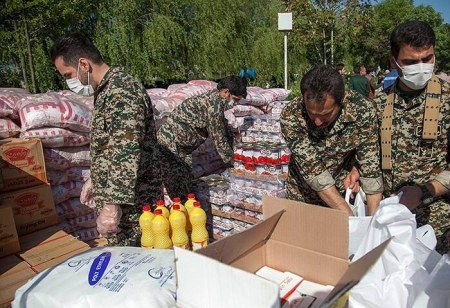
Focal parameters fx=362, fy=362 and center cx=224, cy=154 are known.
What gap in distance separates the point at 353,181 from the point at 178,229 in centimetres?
103

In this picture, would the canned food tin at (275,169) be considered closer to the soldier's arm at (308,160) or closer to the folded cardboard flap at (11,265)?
the soldier's arm at (308,160)

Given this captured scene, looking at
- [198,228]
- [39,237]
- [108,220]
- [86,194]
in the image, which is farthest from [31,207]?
[198,228]

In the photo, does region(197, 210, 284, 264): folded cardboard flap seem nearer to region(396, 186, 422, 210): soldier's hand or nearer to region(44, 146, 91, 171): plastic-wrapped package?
region(396, 186, 422, 210): soldier's hand

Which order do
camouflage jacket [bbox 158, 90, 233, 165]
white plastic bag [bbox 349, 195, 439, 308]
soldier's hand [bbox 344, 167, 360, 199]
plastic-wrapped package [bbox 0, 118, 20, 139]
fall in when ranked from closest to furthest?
white plastic bag [bbox 349, 195, 439, 308]
soldier's hand [bbox 344, 167, 360, 199]
plastic-wrapped package [bbox 0, 118, 20, 139]
camouflage jacket [bbox 158, 90, 233, 165]

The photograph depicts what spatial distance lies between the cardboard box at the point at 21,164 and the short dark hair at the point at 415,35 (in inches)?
103

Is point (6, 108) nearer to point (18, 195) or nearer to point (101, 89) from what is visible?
point (18, 195)

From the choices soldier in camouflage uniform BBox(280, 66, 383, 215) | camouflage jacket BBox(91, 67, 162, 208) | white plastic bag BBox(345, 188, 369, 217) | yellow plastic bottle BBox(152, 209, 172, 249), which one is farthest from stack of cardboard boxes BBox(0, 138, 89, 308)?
white plastic bag BBox(345, 188, 369, 217)

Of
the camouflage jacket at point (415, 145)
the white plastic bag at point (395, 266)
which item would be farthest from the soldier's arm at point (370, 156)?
the white plastic bag at point (395, 266)

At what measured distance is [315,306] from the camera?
119 cm

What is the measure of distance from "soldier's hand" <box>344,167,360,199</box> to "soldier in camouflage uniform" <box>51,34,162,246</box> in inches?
45.8

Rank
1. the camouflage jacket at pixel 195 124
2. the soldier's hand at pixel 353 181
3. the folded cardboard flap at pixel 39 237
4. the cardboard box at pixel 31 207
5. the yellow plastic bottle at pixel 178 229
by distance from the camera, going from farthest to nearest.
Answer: the camouflage jacket at pixel 195 124 < the cardboard box at pixel 31 207 < the folded cardboard flap at pixel 39 237 < the soldier's hand at pixel 353 181 < the yellow plastic bottle at pixel 178 229

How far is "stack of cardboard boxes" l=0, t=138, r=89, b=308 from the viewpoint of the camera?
7.13ft

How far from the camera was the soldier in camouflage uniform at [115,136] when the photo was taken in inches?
73.6

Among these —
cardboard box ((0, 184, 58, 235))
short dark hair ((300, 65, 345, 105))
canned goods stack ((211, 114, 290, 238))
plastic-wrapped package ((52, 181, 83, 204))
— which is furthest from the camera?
canned goods stack ((211, 114, 290, 238))
